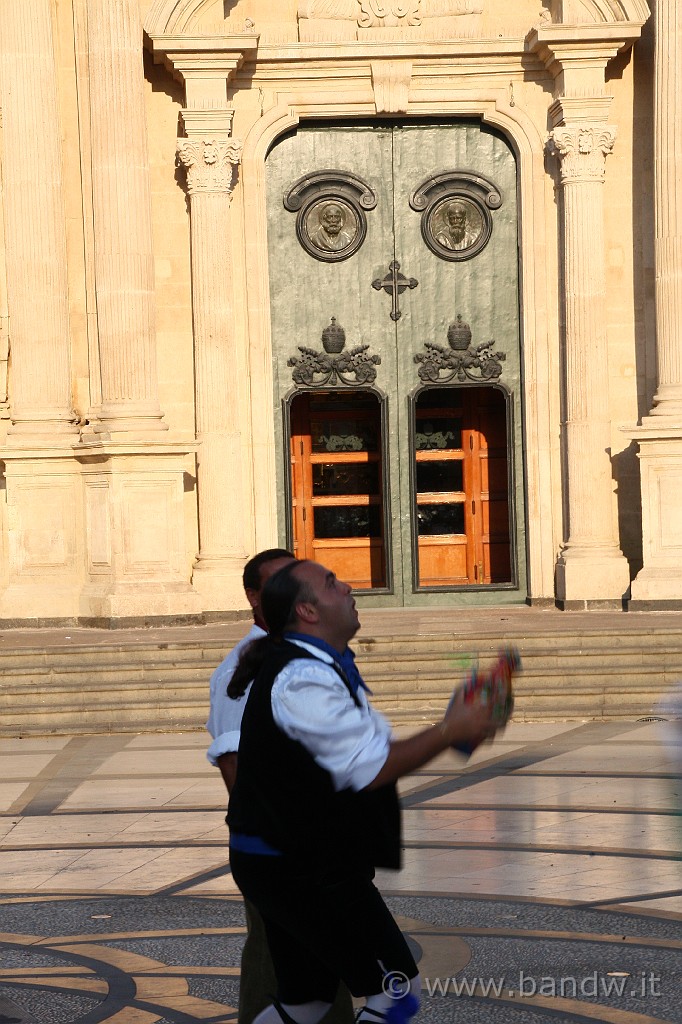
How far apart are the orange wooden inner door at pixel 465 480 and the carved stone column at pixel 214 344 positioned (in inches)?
114

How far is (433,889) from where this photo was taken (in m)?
7.89

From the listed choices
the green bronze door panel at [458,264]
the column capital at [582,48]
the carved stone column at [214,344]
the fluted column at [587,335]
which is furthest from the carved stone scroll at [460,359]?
the column capital at [582,48]

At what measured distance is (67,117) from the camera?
18.3 meters

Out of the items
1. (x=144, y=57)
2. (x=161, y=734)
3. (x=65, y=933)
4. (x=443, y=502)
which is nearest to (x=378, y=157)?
(x=144, y=57)

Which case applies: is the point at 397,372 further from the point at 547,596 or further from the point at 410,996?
the point at 410,996

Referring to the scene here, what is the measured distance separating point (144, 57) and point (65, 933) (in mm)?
13532

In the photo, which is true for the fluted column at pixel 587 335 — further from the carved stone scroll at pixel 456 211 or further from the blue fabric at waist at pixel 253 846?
the blue fabric at waist at pixel 253 846

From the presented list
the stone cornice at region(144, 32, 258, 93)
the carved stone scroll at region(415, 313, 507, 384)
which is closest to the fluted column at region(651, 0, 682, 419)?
the carved stone scroll at region(415, 313, 507, 384)

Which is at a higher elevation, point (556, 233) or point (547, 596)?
point (556, 233)

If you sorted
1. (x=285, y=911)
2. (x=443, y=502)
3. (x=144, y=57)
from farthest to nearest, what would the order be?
1. (x=443, y=502)
2. (x=144, y=57)
3. (x=285, y=911)

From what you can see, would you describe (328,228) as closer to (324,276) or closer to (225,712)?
(324,276)

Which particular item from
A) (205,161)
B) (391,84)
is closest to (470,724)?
(205,161)

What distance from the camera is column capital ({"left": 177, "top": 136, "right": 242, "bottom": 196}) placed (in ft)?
60.3

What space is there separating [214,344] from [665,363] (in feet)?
16.7
